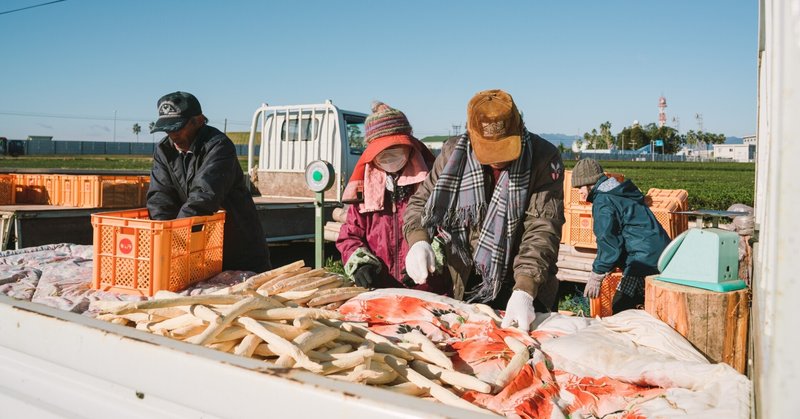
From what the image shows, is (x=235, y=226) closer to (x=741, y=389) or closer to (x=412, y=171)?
(x=412, y=171)

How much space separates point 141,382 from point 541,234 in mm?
1904

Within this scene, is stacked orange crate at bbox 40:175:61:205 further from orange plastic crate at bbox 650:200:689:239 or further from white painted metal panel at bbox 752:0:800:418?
white painted metal panel at bbox 752:0:800:418

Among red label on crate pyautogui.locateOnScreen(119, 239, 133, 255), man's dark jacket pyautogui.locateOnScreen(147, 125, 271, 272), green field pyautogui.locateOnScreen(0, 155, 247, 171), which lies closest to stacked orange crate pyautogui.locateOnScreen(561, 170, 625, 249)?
man's dark jacket pyautogui.locateOnScreen(147, 125, 271, 272)

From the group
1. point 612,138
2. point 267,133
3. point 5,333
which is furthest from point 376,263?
point 612,138

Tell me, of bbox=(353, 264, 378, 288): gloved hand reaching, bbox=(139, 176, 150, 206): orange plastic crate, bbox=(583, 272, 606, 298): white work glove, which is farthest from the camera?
bbox=(139, 176, 150, 206): orange plastic crate

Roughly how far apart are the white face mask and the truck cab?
6795 millimetres

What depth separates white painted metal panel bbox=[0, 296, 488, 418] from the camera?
124cm

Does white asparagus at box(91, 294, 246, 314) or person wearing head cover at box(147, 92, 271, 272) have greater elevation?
person wearing head cover at box(147, 92, 271, 272)

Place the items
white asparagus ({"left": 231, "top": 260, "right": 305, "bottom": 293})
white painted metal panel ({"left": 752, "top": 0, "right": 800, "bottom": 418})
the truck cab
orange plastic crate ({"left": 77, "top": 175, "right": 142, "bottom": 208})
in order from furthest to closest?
the truck cab
orange plastic crate ({"left": 77, "top": 175, "right": 142, "bottom": 208})
white asparagus ({"left": 231, "top": 260, "right": 305, "bottom": 293})
white painted metal panel ({"left": 752, "top": 0, "right": 800, "bottom": 418})

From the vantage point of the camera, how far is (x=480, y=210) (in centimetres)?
308

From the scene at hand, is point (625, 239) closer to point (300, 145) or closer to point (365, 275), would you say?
point (365, 275)

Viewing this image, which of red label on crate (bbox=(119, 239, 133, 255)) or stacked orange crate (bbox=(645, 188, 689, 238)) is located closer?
red label on crate (bbox=(119, 239, 133, 255))

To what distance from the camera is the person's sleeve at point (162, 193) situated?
3785mm


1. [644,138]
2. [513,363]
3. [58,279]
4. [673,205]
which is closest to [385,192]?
[513,363]
